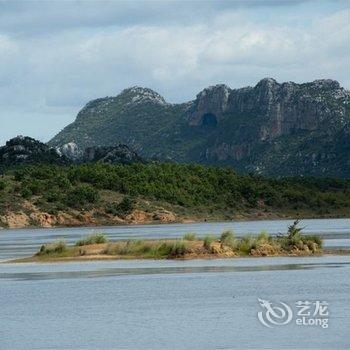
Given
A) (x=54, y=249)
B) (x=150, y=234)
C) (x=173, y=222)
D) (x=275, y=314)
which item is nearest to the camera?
(x=275, y=314)

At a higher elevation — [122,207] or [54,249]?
[54,249]

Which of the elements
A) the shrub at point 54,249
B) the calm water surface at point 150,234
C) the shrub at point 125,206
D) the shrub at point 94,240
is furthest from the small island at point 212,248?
the shrub at point 125,206

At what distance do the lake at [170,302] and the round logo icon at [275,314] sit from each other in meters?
0.24

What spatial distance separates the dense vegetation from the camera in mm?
166875

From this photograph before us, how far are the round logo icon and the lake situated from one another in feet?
0.80

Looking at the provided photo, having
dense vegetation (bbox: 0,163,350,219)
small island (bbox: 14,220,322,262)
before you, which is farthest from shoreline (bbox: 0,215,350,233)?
small island (bbox: 14,220,322,262)

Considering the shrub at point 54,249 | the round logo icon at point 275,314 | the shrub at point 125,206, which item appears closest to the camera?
the round logo icon at point 275,314

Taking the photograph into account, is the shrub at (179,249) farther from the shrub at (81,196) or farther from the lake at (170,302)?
the shrub at (81,196)

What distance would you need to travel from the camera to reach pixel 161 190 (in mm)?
181375

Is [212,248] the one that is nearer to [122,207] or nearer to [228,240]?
[228,240]

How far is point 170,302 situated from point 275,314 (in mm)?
6927

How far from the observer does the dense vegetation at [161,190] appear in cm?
16688

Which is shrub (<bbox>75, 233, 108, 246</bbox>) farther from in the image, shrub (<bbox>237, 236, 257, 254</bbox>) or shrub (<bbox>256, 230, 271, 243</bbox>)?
shrub (<bbox>256, 230, 271, 243</bbox>)

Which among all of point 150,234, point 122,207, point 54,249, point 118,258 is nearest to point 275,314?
point 118,258
